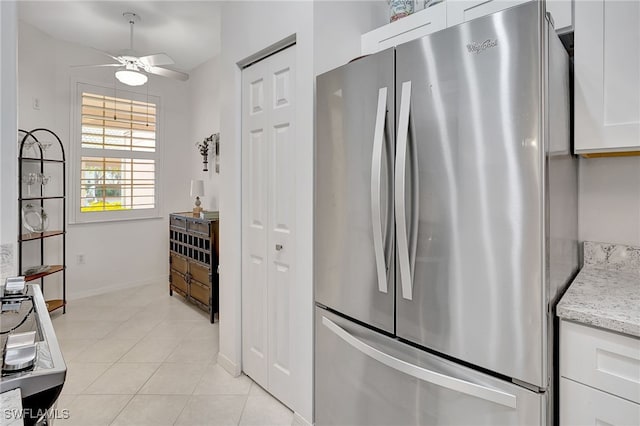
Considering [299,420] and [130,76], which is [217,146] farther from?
[299,420]

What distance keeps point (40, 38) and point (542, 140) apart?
4.72 m

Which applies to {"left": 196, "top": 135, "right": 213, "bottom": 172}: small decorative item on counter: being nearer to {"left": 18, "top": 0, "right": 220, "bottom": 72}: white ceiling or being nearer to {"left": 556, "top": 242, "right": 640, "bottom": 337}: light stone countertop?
{"left": 18, "top": 0, "right": 220, "bottom": 72}: white ceiling

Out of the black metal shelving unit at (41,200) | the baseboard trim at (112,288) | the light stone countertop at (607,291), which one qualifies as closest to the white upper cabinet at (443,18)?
the light stone countertop at (607,291)

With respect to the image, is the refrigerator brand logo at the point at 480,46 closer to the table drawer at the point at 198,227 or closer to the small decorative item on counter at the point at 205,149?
the table drawer at the point at 198,227

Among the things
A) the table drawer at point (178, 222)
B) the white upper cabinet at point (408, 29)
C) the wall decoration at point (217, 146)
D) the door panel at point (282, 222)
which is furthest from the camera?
the wall decoration at point (217, 146)

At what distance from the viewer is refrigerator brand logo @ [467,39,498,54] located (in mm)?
1092

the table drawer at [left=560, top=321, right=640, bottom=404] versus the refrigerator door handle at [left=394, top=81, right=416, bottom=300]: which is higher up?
the refrigerator door handle at [left=394, top=81, right=416, bottom=300]

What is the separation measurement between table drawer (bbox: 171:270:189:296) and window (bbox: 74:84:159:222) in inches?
40.9

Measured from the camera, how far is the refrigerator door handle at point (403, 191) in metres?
1.30

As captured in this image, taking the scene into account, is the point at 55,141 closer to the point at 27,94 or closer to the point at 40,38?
the point at 27,94

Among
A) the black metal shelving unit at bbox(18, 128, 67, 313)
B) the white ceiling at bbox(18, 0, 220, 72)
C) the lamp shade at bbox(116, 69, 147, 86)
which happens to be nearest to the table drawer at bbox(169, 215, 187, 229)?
the black metal shelving unit at bbox(18, 128, 67, 313)

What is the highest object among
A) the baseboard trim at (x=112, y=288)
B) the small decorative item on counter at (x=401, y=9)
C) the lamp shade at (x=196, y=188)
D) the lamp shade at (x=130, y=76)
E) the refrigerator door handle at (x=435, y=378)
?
the lamp shade at (x=130, y=76)

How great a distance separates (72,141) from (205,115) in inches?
60.0

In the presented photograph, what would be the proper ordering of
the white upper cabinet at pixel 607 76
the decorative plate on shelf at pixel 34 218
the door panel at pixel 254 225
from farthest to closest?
the decorative plate on shelf at pixel 34 218, the door panel at pixel 254 225, the white upper cabinet at pixel 607 76
